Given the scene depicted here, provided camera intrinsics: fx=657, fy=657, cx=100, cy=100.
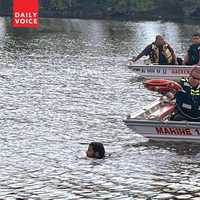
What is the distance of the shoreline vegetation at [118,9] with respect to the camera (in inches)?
3499

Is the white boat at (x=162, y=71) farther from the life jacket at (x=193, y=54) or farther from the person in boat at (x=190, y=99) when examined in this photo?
the person in boat at (x=190, y=99)

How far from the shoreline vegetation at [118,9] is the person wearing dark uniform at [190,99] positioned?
69044 mm

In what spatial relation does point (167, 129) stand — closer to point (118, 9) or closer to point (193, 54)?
point (193, 54)

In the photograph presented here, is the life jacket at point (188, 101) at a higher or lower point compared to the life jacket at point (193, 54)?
lower

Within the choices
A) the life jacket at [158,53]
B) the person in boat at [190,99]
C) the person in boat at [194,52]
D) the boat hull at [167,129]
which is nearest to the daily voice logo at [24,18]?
the life jacket at [158,53]

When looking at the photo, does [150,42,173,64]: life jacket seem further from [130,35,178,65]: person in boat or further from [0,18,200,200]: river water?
[0,18,200,200]: river water

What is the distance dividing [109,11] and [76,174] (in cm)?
7676

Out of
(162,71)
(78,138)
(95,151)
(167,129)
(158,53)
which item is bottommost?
(95,151)

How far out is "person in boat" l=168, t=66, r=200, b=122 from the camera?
1836cm

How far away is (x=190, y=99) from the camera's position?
60.4ft

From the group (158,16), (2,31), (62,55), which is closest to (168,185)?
(62,55)

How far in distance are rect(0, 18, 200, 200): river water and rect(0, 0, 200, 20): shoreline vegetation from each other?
4787cm

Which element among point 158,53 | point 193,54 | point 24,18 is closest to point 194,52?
point 193,54

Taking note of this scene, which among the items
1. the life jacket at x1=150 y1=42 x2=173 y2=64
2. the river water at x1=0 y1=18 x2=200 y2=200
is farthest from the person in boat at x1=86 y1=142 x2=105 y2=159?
the life jacket at x1=150 y1=42 x2=173 y2=64
